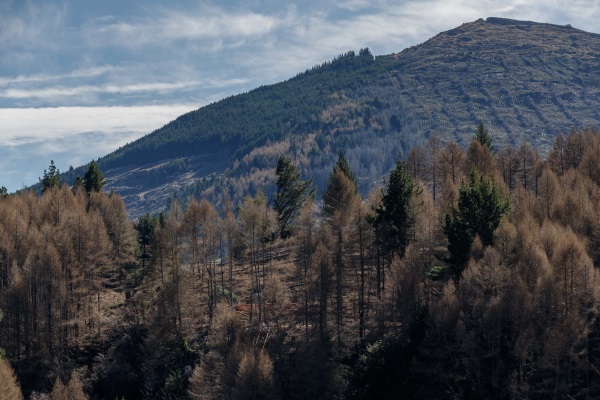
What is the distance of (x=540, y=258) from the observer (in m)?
48.5

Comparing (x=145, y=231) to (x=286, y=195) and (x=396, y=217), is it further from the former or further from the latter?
(x=396, y=217)

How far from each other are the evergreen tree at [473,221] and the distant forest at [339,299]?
126mm

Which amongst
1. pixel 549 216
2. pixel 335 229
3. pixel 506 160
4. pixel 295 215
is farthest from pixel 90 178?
pixel 549 216

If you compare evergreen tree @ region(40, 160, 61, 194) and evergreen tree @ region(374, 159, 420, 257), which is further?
evergreen tree @ region(40, 160, 61, 194)

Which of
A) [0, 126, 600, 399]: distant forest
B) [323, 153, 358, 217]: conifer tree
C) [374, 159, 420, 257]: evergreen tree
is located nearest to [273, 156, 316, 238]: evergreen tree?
[0, 126, 600, 399]: distant forest

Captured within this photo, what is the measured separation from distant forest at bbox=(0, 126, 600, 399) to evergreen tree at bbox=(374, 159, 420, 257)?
0.14 m

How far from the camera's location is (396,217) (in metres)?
61.5

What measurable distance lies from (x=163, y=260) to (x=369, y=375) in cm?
2788

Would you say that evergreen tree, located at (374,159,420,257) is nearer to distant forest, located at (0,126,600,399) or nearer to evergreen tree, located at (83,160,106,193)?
distant forest, located at (0,126,600,399)

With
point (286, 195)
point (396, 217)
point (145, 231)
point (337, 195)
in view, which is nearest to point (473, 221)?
point (396, 217)

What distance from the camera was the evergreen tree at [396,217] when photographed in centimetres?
6134

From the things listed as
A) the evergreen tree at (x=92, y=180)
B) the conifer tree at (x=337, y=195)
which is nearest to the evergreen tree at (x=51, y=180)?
the evergreen tree at (x=92, y=180)

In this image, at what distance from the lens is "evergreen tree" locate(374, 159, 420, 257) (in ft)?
201

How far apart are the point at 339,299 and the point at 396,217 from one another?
9844mm
